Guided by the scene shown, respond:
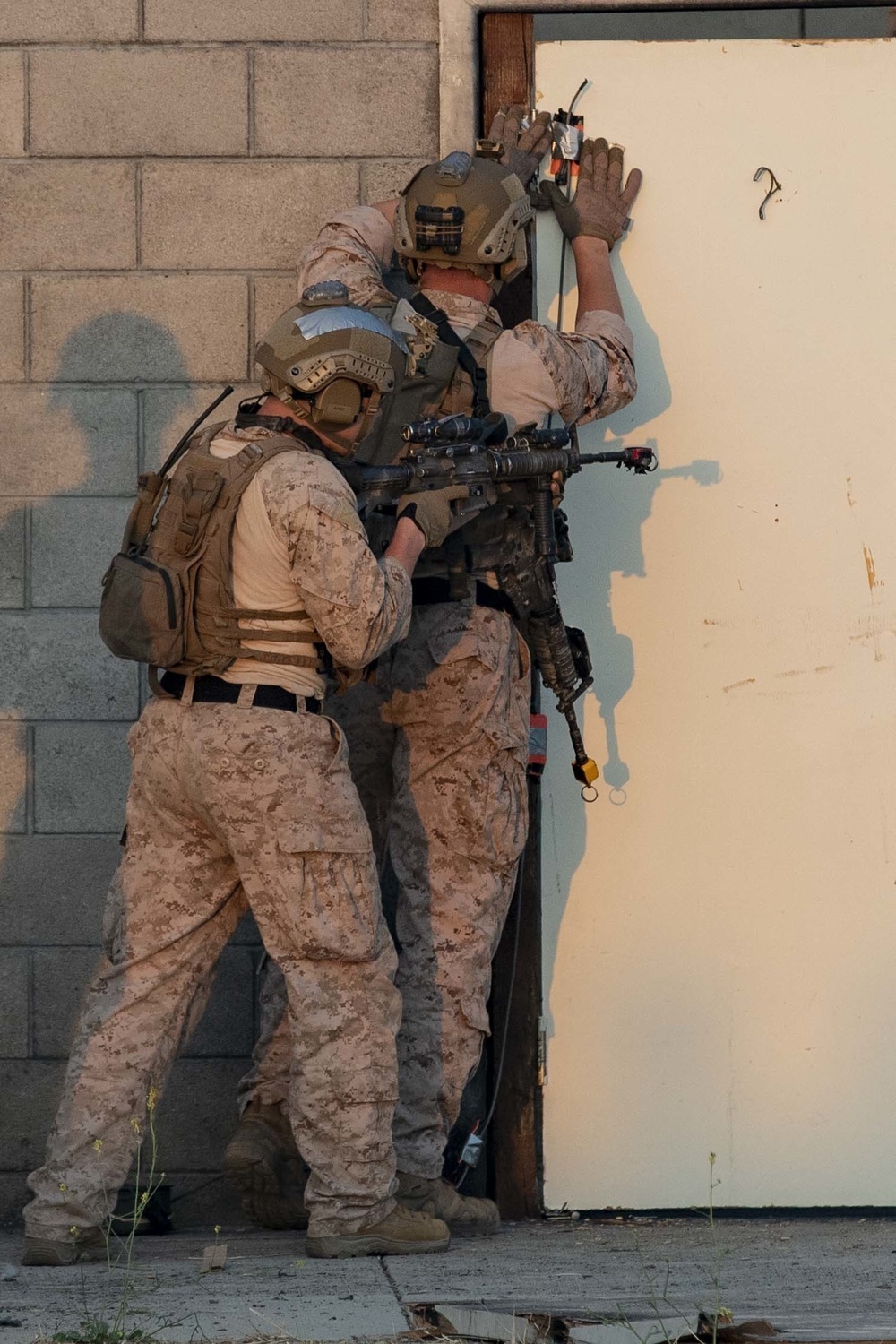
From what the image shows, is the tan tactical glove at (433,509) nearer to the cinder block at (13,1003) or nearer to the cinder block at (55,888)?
the cinder block at (55,888)

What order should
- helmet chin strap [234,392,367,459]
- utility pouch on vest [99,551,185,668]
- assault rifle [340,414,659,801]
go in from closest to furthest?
utility pouch on vest [99,551,185,668] < helmet chin strap [234,392,367,459] < assault rifle [340,414,659,801]

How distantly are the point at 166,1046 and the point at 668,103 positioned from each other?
8.85 ft

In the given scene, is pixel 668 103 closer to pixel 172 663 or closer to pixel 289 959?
pixel 172 663

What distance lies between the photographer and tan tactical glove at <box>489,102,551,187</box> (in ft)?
15.3

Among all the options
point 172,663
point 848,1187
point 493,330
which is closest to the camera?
point 172,663

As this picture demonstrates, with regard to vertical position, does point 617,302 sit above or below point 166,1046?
above

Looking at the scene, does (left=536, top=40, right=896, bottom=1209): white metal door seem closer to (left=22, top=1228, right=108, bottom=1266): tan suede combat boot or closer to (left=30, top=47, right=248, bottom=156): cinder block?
(left=30, top=47, right=248, bottom=156): cinder block

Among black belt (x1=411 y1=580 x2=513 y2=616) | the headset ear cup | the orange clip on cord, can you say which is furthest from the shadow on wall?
the headset ear cup

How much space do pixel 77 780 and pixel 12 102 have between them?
179cm

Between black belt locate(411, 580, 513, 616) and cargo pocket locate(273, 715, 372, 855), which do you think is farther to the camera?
black belt locate(411, 580, 513, 616)

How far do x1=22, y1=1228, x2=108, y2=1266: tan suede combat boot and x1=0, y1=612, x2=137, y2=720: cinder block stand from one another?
56.0 inches

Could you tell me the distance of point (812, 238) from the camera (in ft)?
15.5

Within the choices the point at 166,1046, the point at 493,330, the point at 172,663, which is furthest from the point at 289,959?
the point at 493,330

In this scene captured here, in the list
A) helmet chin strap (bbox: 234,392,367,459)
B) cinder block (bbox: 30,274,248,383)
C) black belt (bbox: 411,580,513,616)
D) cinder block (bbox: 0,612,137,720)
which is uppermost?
cinder block (bbox: 30,274,248,383)
